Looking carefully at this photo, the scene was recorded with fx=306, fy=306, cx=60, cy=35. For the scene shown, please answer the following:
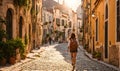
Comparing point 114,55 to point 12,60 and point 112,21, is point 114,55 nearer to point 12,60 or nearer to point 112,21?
point 112,21

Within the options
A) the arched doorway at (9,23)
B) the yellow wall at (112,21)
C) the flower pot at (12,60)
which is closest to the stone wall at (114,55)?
the yellow wall at (112,21)

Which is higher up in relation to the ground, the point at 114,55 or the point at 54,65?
the point at 114,55

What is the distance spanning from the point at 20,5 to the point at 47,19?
4898 centimetres

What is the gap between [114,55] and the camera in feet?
55.1

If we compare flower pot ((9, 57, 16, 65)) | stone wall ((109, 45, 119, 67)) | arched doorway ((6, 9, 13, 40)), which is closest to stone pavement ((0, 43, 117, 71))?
flower pot ((9, 57, 16, 65))

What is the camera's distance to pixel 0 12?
57.7ft

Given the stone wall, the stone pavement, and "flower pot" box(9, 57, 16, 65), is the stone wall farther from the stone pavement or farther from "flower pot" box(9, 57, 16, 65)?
"flower pot" box(9, 57, 16, 65)

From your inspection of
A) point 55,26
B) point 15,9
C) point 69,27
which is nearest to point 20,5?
point 15,9

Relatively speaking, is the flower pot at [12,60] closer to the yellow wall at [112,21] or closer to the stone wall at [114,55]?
the stone wall at [114,55]

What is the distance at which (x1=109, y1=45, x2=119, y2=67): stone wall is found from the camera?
15.9 m

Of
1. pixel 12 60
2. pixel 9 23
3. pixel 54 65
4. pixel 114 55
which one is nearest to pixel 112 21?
pixel 114 55

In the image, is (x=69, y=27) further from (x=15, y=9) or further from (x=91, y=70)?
(x=91, y=70)

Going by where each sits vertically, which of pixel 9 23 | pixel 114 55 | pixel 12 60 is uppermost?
pixel 9 23

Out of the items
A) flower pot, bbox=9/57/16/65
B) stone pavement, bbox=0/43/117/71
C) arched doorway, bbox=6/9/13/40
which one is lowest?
stone pavement, bbox=0/43/117/71
